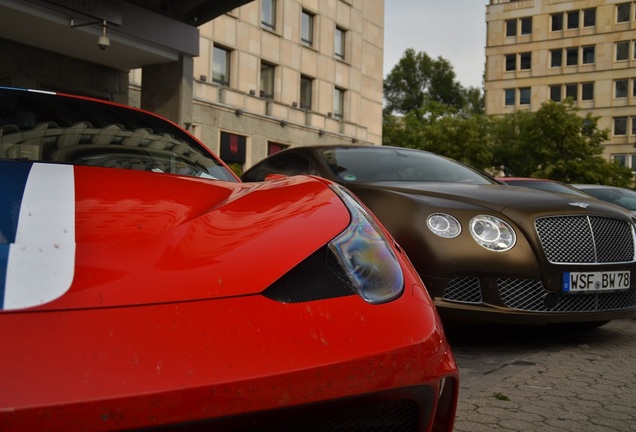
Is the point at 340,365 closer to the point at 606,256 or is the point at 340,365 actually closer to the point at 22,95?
the point at 22,95

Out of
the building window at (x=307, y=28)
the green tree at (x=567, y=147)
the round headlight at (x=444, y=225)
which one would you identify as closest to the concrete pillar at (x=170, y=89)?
the round headlight at (x=444, y=225)

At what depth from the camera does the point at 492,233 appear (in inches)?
155

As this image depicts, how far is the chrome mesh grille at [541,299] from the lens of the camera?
152 inches

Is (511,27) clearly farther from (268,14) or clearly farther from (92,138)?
(92,138)

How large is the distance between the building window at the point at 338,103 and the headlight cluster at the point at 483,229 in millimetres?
26573

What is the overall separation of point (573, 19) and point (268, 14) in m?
43.4

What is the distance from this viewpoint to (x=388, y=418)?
1509mm

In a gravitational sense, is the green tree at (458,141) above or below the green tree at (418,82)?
below

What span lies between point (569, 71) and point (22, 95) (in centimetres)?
6283

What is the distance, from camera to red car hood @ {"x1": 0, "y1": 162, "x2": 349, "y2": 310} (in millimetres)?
1423

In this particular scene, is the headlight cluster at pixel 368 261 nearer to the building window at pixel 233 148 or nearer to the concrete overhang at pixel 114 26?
the concrete overhang at pixel 114 26

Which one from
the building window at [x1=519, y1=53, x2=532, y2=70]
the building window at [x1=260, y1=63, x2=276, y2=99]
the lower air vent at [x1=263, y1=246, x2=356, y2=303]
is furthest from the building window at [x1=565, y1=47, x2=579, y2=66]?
the lower air vent at [x1=263, y1=246, x2=356, y2=303]

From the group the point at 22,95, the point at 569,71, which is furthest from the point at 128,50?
the point at 569,71

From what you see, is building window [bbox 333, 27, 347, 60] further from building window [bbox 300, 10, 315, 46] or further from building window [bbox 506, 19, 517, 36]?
building window [bbox 506, 19, 517, 36]
